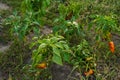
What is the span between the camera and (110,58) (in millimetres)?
3641

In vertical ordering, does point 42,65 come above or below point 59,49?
below

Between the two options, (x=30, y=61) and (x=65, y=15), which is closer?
(x=30, y=61)

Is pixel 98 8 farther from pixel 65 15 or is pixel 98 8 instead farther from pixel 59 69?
pixel 59 69

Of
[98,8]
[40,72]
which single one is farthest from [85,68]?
[98,8]

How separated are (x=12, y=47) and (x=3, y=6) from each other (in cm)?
126

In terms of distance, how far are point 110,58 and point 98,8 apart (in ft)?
4.09

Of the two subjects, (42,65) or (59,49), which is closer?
(59,49)

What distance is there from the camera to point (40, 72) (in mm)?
3320

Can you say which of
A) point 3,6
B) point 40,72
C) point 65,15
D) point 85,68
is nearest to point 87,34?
point 65,15

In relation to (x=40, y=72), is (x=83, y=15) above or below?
above

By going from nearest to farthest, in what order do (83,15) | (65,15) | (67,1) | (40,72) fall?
(40,72) → (65,15) → (83,15) → (67,1)

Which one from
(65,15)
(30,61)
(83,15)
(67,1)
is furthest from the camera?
(67,1)

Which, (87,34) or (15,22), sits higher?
(15,22)

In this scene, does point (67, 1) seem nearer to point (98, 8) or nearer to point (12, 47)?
point (98, 8)
